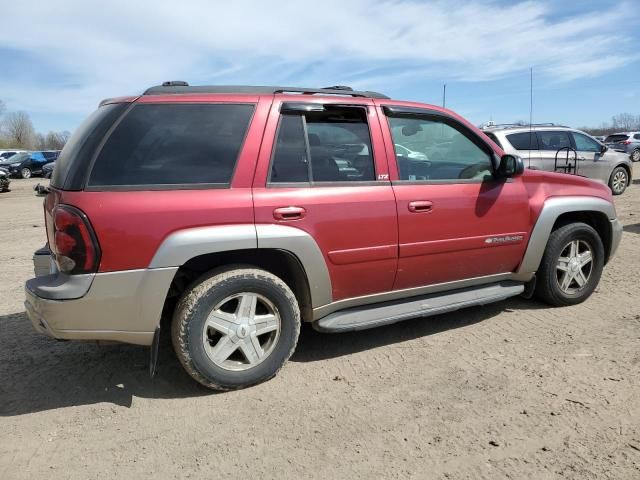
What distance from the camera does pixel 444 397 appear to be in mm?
3225

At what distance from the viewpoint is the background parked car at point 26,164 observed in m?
30.0

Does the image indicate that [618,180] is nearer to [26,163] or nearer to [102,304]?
[102,304]

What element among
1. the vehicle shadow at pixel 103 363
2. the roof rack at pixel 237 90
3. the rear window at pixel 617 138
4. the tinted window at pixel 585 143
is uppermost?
the rear window at pixel 617 138

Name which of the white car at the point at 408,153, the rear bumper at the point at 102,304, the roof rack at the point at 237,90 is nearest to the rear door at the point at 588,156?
the white car at the point at 408,153

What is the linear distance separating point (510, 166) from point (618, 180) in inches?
412

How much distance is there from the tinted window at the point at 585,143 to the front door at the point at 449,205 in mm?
8801

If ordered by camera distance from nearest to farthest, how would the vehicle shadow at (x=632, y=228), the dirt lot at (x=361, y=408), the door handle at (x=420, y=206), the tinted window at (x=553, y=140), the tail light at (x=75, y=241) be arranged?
the dirt lot at (x=361, y=408)
the tail light at (x=75, y=241)
the door handle at (x=420, y=206)
the vehicle shadow at (x=632, y=228)
the tinted window at (x=553, y=140)

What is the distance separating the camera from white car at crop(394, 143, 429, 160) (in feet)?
12.7

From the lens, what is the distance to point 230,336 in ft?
10.8

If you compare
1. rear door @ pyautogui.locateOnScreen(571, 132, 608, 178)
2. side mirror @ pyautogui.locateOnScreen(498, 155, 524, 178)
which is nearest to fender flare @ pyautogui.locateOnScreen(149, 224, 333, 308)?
side mirror @ pyautogui.locateOnScreen(498, 155, 524, 178)

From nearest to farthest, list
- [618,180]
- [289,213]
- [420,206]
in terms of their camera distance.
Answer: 1. [289,213]
2. [420,206]
3. [618,180]

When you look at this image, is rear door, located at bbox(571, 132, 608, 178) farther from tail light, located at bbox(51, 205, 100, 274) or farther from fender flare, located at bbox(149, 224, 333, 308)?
tail light, located at bbox(51, 205, 100, 274)

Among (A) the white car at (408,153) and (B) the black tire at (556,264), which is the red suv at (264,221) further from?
(B) the black tire at (556,264)

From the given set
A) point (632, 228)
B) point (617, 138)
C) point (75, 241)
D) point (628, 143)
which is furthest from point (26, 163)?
point (628, 143)
